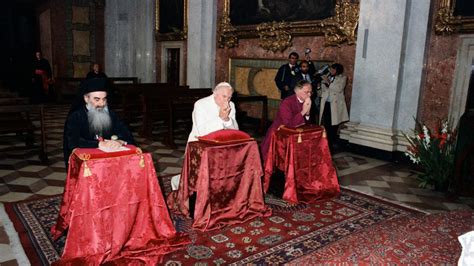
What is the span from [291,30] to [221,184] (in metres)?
6.38

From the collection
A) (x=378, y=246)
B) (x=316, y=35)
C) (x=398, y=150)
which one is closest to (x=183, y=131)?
(x=316, y=35)

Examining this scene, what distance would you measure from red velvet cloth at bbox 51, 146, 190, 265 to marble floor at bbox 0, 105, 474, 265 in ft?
1.94

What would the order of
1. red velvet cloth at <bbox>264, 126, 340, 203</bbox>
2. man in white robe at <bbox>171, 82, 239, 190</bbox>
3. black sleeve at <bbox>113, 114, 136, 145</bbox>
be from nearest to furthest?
black sleeve at <bbox>113, 114, 136, 145</bbox>, man in white robe at <bbox>171, 82, 239, 190</bbox>, red velvet cloth at <bbox>264, 126, 340, 203</bbox>

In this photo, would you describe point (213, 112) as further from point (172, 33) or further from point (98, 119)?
point (172, 33)

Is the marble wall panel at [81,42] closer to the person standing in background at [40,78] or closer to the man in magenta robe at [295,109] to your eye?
the person standing in background at [40,78]

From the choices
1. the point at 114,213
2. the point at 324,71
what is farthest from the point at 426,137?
the point at 114,213

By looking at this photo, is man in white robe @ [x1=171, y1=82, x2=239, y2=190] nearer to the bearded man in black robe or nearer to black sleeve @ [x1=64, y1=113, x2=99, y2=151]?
the bearded man in black robe

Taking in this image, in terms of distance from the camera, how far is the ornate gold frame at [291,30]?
8.18 m

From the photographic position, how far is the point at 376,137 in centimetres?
755

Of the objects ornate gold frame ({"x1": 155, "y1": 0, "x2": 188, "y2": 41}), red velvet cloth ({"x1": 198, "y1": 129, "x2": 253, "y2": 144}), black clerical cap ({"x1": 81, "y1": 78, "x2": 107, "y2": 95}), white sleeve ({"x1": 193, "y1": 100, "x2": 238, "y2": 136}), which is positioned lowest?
red velvet cloth ({"x1": 198, "y1": 129, "x2": 253, "y2": 144})

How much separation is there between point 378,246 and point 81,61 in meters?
15.9

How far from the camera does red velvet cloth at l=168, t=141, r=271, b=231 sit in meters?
4.01

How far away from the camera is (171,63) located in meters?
14.0

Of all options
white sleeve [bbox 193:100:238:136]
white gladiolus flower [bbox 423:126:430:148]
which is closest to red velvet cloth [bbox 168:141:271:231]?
white sleeve [bbox 193:100:238:136]
